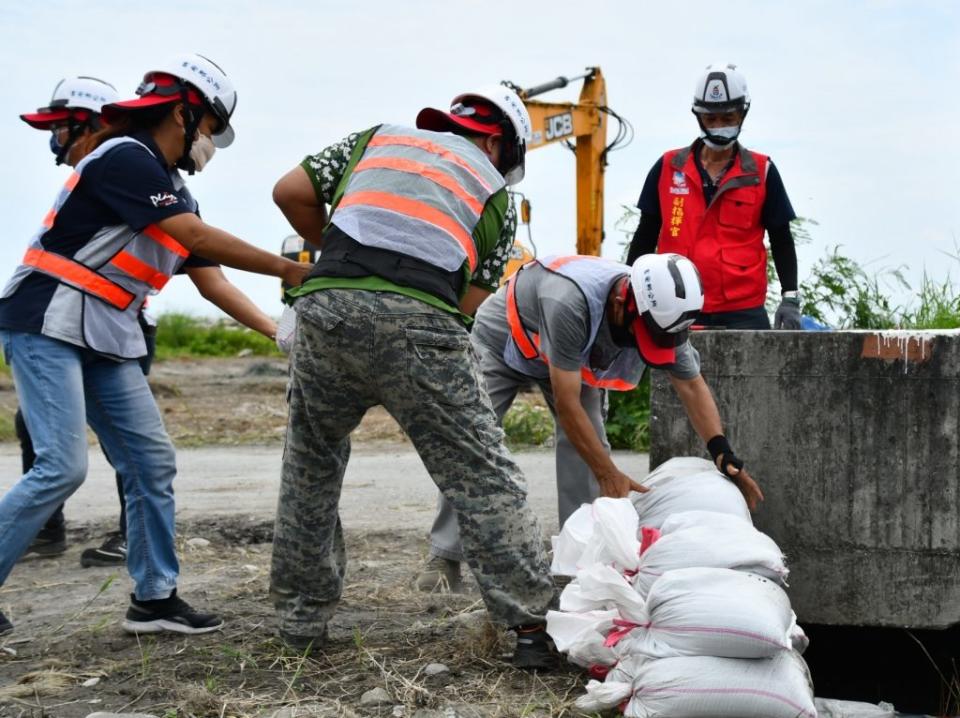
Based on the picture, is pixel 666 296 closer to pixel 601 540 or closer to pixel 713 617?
pixel 601 540

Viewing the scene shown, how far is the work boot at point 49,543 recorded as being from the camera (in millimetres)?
5867

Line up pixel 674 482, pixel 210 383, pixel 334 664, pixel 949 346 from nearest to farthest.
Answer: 1. pixel 334 664
2. pixel 674 482
3. pixel 949 346
4. pixel 210 383

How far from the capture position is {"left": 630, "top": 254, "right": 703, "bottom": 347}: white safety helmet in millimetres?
4105

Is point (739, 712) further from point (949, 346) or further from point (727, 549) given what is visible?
point (949, 346)

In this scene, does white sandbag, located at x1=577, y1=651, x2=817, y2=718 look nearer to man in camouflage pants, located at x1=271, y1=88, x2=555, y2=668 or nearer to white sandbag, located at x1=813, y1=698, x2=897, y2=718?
man in camouflage pants, located at x1=271, y1=88, x2=555, y2=668

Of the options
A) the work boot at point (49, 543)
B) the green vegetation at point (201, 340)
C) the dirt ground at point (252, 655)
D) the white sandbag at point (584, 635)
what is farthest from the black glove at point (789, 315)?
the green vegetation at point (201, 340)

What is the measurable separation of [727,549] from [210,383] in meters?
12.1

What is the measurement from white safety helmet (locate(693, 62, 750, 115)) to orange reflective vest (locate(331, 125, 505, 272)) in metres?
2.22

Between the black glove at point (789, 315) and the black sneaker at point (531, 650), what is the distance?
2330 millimetres

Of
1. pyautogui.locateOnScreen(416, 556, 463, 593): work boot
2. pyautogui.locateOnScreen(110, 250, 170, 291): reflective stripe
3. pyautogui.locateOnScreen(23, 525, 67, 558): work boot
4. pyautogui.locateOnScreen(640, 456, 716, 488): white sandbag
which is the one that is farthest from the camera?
pyautogui.locateOnScreen(23, 525, 67, 558): work boot

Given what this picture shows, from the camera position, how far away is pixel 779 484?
4.84 m

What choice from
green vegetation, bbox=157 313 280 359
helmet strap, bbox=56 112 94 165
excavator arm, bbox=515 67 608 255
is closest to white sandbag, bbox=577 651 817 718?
helmet strap, bbox=56 112 94 165

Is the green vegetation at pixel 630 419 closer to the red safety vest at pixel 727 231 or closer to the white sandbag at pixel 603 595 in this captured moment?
the red safety vest at pixel 727 231

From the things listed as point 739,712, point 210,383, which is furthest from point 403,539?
point 210,383
